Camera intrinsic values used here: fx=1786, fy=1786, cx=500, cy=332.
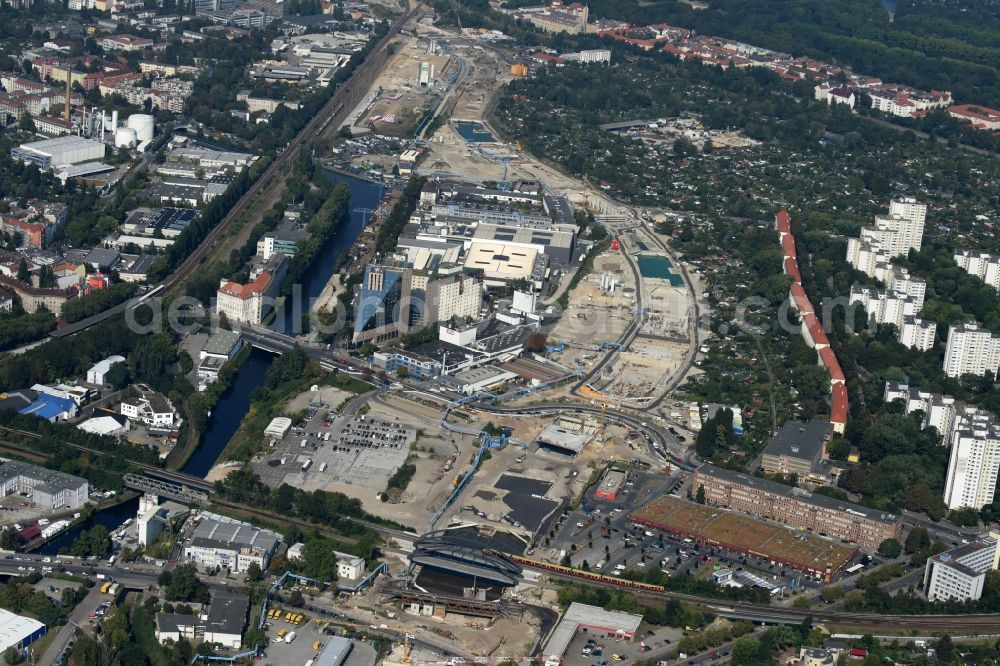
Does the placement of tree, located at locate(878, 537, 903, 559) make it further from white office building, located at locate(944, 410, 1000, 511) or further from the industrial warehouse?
white office building, located at locate(944, 410, 1000, 511)

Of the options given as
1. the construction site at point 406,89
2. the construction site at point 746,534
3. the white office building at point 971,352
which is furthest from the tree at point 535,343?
the construction site at point 406,89

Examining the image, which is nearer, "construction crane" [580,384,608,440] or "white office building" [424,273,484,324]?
"construction crane" [580,384,608,440]

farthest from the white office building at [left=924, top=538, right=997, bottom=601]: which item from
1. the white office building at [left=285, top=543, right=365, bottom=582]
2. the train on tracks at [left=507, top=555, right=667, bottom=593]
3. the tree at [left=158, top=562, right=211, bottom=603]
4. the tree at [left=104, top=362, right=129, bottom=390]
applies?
the tree at [left=104, top=362, right=129, bottom=390]

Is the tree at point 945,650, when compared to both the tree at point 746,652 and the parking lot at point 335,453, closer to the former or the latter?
the tree at point 746,652

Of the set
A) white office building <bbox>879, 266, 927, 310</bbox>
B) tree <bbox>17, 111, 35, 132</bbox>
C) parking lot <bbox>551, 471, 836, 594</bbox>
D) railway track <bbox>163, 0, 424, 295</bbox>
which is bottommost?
railway track <bbox>163, 0, 424, 295</bbox>

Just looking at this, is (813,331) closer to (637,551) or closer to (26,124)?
(637,551)
